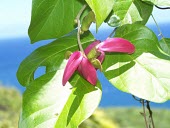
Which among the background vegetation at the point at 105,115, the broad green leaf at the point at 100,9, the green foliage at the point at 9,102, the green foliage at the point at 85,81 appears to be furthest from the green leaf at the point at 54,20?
the green foliage at the point at 9,102

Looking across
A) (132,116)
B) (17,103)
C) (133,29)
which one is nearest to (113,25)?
(133,29)

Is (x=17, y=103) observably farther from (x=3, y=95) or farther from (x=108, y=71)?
(x=108, y=71)

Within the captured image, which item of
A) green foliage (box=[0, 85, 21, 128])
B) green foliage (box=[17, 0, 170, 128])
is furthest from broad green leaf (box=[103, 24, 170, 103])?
green foliage (box=[0, 85, 21, 128])

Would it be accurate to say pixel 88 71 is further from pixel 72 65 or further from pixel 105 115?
pixel 105 115

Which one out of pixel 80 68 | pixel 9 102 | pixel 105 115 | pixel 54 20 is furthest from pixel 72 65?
pixel 9 102

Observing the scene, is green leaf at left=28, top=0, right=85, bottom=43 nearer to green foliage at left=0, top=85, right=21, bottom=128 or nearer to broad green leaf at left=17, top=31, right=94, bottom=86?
broad green leaf at left=17, top=31, right=94, bottom=86

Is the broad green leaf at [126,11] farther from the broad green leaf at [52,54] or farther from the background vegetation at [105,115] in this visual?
the background vegetation at [105,115]

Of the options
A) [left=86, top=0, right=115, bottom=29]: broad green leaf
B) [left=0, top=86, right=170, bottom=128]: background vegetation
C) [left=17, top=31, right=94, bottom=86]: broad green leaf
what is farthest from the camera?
[left=0, top=86, right=170, bottom=128]: background vegetation
